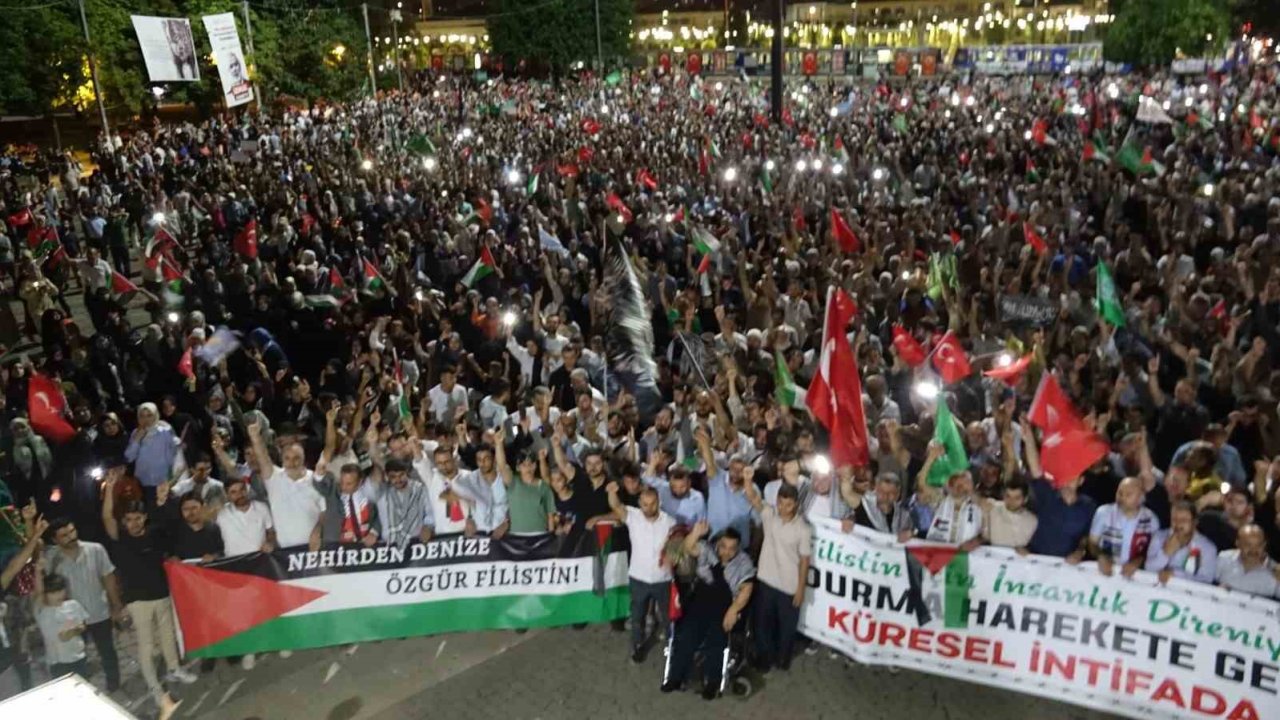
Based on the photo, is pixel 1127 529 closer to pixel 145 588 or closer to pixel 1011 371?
pixel 1011 371

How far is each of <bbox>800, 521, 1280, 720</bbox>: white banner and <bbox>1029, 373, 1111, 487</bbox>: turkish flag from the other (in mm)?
640

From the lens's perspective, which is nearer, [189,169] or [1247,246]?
[1247,246]

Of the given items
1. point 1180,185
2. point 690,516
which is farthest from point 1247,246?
point 690,516

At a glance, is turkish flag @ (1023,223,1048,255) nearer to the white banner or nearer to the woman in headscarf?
the white banner

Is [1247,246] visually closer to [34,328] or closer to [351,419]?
[351,419]

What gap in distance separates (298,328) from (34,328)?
4.15m

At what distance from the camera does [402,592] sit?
669 cm

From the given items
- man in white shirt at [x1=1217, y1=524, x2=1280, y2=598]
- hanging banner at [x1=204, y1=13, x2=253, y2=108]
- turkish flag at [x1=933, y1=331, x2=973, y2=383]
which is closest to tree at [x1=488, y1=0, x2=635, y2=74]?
hanging banner at [x1=204, y1=13, x2=253, y2=108]

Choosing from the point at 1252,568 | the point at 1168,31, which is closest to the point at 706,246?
the point at 1252,568

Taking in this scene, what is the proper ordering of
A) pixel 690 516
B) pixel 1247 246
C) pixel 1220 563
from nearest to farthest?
1. pixel 1220 563
2. pixel 690 516
3. pixel 1247 246

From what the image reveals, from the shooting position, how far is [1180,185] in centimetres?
1530

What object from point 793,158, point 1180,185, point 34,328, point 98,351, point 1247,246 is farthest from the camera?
point 793,158

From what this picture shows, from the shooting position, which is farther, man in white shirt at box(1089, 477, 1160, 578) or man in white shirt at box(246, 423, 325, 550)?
man in white shirt at box(246, 423, 325, 550)

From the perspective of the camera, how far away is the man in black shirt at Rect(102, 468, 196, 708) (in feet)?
20.2
